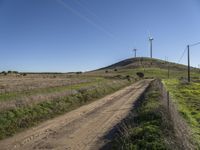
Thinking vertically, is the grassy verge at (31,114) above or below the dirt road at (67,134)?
above

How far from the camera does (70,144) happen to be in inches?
482

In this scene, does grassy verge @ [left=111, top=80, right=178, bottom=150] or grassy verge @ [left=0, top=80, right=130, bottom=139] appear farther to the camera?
grassy verge @ [left=0, top=80, right=130, bottom=139]

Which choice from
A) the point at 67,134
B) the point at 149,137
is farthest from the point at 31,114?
the point at 149,137

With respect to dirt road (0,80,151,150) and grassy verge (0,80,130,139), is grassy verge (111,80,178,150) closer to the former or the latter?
dirt road (0,80,151,150)

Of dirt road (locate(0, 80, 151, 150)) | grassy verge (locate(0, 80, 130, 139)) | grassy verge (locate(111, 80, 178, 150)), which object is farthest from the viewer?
grassy verge (locate(0, 80, 130, 139))

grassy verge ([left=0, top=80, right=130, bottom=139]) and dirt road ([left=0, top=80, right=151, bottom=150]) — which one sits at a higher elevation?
grassy verge ([left=0, top=80, right=130, bottom=139])

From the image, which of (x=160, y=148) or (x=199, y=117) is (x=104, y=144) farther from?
(x=199, y=117)

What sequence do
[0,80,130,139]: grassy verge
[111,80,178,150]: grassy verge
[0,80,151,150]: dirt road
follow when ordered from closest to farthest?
1. [111,80,178,150]: grassy verge
2. [0,80,151,150]: dirt road
3. [0,80,130,139]: grassy verge

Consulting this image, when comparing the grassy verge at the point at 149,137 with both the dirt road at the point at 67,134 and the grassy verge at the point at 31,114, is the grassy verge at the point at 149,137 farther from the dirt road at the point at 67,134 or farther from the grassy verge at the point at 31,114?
the grassy verge at the point at 31,114

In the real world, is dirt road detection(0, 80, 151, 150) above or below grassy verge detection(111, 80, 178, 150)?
below

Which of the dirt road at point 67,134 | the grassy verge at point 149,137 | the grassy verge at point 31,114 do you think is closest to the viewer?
the grassy verge at point 149,137

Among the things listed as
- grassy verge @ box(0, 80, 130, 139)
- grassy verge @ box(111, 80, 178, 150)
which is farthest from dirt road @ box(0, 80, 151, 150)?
A: grassy verge @ box(111, 80, 178, 150)

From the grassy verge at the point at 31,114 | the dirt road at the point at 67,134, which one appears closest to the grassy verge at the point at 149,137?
the dirt road at the point at 67,134

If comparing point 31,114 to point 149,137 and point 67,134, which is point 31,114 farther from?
point 149,137
